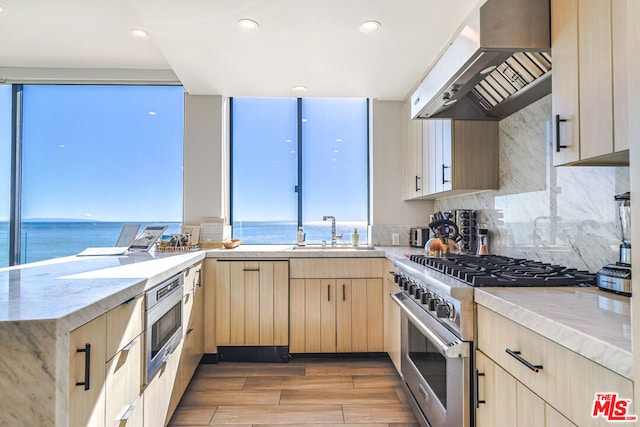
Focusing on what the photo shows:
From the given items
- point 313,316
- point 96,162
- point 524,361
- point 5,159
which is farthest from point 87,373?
point 5,159

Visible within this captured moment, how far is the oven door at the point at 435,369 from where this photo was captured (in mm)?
1366

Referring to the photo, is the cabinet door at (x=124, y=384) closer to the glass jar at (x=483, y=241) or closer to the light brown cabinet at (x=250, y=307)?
the light brown cabinet at (x=250, y=307)

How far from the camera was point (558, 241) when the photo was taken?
174cm

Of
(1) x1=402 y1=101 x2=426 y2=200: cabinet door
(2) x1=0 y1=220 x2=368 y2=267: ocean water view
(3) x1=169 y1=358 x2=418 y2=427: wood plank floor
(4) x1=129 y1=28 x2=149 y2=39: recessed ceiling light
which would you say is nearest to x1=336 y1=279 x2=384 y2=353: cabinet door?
(3) x1=169 y1=358 x2=418 y2=427: wood plank floor

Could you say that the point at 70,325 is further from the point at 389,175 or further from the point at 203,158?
the point at 389,175

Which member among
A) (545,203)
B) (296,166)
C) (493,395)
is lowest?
(493,395)

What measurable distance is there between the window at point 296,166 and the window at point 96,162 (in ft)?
2.20

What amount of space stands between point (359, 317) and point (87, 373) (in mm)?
2192

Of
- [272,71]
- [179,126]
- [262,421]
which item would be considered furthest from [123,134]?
[262,421]

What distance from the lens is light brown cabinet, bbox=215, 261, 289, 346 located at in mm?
2914

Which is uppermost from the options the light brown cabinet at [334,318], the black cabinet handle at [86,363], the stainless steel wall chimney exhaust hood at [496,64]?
the stainless steel wall chimney exhaust hood at [496,64]

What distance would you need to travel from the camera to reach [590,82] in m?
1.10

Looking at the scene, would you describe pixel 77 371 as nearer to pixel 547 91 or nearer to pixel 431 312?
pixel 431 312

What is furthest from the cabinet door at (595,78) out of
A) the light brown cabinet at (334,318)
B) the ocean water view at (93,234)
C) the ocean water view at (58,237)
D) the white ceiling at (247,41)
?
the ocean water view at (58,237)
